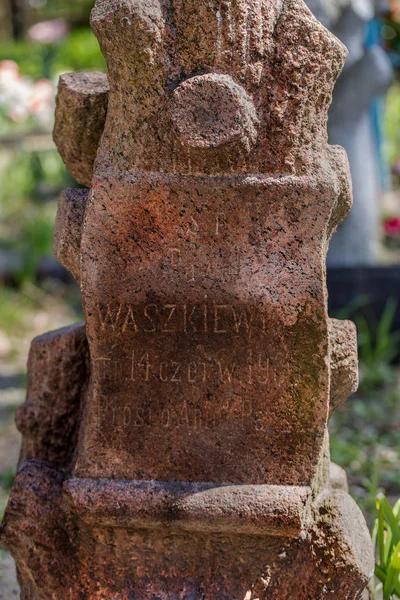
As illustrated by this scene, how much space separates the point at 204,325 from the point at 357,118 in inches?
153

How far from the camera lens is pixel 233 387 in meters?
1.96

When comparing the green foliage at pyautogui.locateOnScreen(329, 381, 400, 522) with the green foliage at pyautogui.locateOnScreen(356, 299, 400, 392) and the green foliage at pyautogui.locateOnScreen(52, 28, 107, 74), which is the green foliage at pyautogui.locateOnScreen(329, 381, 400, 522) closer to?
the green foliage at pyautogui.locateOnScreen(356, 299, 400, 392)

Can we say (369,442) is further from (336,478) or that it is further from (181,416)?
(181,416)

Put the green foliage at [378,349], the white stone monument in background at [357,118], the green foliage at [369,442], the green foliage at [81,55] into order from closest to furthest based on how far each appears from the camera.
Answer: the green foliage at [369,442]
the green foliage at [378,349]
the white stone monument in background at [357,118]
the green foliage at [81,55]

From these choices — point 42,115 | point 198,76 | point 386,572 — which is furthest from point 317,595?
point 42,115

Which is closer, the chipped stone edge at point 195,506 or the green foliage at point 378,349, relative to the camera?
the chipped stone edge at point 195,506

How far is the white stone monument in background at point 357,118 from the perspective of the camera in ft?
16.0

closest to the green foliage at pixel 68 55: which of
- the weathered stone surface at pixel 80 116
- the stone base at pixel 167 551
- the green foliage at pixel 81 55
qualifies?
the green foliage at pixel 81 55

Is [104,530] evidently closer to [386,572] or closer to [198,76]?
[386,572]

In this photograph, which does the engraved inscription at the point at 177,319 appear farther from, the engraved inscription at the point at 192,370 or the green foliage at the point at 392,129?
the green foliage at the point at 392,129

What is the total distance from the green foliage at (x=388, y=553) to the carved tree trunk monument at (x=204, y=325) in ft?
0.64

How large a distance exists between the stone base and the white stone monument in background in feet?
9.83

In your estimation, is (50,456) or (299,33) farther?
(50,456)

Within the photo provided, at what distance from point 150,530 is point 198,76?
104 cm
